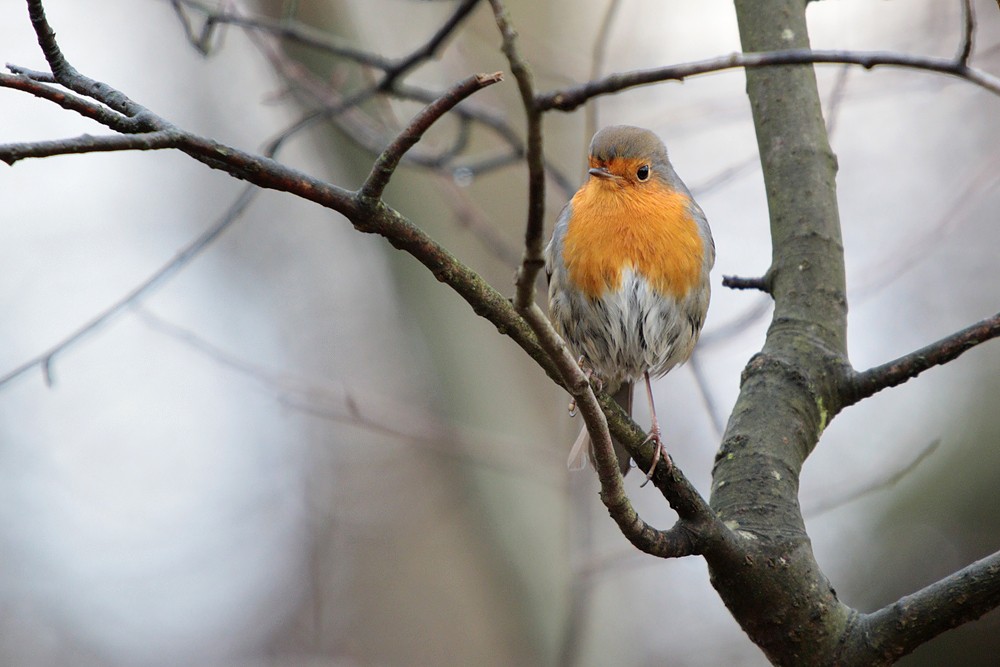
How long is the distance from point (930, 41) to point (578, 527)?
11.9 ft

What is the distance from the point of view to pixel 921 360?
6.51ft

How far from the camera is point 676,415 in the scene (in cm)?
673

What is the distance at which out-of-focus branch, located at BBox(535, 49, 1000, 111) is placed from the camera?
4.03ft

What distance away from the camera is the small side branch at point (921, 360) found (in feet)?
6.07

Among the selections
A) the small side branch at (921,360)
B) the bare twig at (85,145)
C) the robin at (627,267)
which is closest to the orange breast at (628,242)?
the robin at (627,267)

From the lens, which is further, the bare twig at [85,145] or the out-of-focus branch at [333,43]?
the out-of-focus branch at [333,43]

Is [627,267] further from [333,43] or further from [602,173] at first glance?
[333,43]

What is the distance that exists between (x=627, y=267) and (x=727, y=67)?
190 centimetres

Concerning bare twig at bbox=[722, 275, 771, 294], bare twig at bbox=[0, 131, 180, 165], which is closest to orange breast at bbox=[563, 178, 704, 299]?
bare twig at bbox=[722, 275, 771, 294]

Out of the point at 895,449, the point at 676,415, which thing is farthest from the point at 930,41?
the point at 676,415

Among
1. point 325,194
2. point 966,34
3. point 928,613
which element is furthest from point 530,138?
point 928,613

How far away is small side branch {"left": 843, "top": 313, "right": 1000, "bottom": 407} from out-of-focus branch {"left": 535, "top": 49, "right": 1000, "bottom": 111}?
20.6 inches

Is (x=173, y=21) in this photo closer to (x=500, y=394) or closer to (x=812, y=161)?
(x=500, y=394)

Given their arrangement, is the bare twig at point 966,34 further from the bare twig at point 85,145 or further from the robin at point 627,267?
the robin at point 627,267
